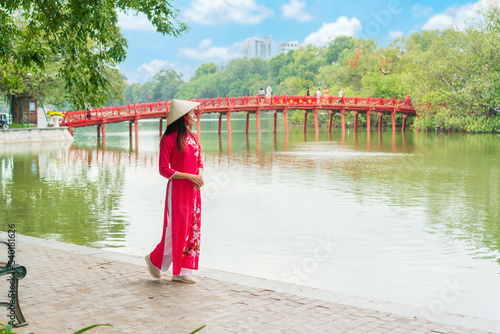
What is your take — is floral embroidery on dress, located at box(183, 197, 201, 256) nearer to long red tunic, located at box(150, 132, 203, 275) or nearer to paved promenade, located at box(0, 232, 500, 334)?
long red tunic, located at box(150, 132, 203, 275)

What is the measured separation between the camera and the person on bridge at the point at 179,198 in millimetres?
5977

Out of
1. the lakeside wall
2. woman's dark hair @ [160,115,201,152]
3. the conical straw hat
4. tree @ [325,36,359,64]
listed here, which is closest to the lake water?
woman's dark hair @ [160,115,201,152]

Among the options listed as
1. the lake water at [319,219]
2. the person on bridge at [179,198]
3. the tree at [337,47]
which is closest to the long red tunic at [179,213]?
the person on bridge at [179,198]

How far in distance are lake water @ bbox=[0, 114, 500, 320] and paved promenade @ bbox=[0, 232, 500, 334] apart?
1678 mm

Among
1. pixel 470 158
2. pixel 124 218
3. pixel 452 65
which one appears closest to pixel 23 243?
pixel 124 218

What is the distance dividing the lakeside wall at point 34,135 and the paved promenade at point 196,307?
31.4 m

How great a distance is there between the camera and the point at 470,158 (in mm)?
25141

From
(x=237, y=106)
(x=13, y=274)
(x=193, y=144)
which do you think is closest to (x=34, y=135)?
(x=237, y=106)

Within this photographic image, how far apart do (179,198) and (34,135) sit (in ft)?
111

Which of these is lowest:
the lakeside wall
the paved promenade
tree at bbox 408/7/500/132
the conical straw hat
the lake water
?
the lake water

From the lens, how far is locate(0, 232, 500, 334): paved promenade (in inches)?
179

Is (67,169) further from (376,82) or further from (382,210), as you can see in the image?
(376,82)

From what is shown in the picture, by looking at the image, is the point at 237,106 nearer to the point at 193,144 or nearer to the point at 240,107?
the point at 240,107

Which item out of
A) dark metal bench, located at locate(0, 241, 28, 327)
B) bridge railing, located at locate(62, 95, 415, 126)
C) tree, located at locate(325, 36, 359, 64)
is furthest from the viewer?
tree, located at locate(325, 36, 359, 64)
